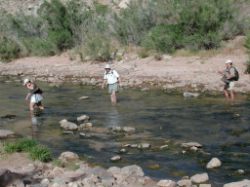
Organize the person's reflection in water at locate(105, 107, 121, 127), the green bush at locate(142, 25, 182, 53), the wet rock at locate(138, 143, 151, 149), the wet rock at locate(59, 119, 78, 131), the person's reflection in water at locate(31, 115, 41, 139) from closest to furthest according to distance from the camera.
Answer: the wet rock at locate(138, 143, 151, 149), the person's reflection in water at locate(31, 115, 41, 139), the wet rock at locate(59, 119, 78, 131), the person's reflection in water at locate(105, 107, 121, 127), the green bush at locate(142, 25, 182, 53)

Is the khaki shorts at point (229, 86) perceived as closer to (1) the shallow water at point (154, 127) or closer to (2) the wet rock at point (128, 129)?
(1) the shallow water at point (154, 127)

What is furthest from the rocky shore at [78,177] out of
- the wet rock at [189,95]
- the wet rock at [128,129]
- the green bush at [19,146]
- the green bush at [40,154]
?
the wet rock at [189,95]

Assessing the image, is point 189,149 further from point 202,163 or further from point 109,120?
point 109,120

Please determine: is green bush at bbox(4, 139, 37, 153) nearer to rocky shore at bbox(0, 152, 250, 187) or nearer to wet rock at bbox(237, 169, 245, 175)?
rocky shore at bbox(0, 152, 250, 187)

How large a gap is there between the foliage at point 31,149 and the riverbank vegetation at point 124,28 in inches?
804

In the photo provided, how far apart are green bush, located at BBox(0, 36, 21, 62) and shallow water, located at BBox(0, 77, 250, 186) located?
17.8 metres

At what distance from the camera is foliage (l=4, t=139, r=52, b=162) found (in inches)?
513

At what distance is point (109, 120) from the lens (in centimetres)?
1916

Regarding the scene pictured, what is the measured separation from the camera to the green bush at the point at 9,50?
44344 millimetres

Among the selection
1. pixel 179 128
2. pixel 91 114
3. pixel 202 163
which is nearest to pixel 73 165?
pixel 202 163

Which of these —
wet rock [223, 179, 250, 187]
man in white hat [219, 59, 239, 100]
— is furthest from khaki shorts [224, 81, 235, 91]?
wet rock [223, 179, 250, 187]

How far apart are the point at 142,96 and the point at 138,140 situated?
891cm

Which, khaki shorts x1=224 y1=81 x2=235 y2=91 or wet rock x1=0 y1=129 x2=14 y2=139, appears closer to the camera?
wet rock x1=0 y1=129 x2=14 y2=139

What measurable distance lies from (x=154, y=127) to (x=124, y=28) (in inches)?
863
